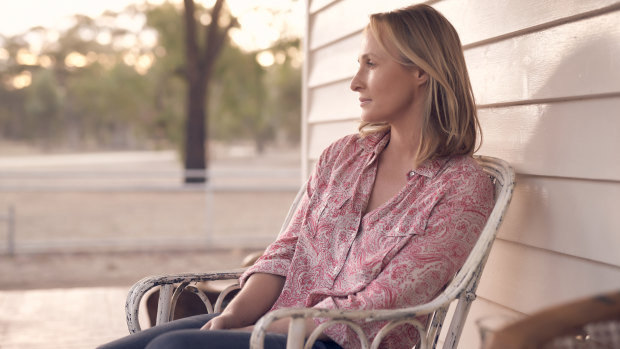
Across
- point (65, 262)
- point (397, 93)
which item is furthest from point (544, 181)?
point (65, 262)

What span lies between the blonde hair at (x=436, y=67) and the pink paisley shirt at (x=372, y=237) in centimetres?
5

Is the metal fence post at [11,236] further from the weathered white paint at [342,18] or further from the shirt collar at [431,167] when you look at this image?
the shirt collar at [431,167]

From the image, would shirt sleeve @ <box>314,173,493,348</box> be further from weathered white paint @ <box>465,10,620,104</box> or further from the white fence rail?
the white fence rail

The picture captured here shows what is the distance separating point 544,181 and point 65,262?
22.4ft

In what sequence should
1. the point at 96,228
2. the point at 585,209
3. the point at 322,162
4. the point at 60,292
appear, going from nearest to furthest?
1. the point at 585,209
2. the point at 322,162
3. the point at 60,292
4. the point at 96,228

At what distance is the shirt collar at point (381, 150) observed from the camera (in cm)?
170

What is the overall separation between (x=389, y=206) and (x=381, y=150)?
0.21 m

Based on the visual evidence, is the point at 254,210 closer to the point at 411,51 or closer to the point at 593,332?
the point at 411,51

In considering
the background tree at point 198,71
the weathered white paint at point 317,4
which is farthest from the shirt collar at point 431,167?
the background tree at point 198,71

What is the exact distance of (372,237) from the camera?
1693mm

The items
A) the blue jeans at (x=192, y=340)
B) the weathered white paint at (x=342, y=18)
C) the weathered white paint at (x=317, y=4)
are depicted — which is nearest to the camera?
the blue jeans at (x=192, y=340)

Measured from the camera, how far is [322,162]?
6.37ft

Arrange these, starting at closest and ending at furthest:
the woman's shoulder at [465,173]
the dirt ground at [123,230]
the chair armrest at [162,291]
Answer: the woman's shoulder at [465,173] < the chair armrest at [162,291] < the dirt ground at [123,230]

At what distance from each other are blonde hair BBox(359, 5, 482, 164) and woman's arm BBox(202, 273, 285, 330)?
493 mm
